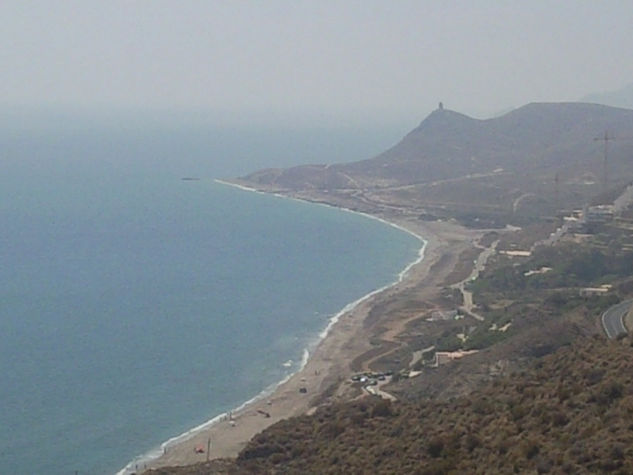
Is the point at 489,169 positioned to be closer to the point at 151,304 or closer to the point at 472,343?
the point at 151,304

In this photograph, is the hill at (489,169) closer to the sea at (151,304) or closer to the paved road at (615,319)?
the sea at (151,304)

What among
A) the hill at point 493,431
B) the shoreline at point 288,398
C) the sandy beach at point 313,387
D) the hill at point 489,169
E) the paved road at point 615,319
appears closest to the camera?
the hill at point 493,431

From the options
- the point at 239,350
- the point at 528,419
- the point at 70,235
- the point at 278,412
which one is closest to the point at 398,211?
the point at 70,235

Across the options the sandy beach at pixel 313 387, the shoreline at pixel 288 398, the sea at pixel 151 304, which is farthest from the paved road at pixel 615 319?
the sea at pixel 151 304

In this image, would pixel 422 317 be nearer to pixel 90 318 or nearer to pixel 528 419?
pixel 90 318

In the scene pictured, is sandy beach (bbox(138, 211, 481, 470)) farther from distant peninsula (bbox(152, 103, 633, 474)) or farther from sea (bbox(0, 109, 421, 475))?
sea (bbox(0, 109, 421, 475))

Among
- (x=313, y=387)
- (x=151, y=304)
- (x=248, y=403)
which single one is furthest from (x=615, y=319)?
(x=151, y=304)

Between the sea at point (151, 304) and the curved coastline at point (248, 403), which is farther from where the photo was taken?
the sea at point (151, 304)
